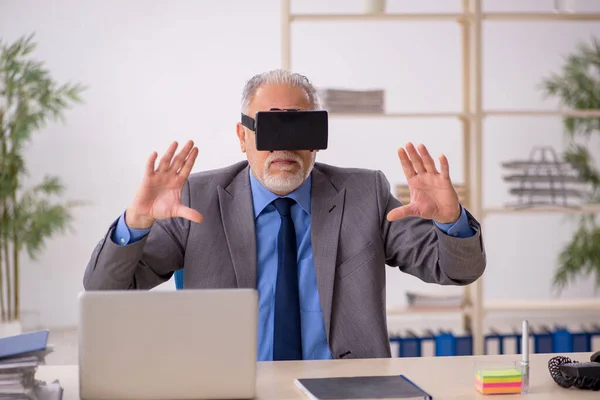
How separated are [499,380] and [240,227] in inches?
35.4

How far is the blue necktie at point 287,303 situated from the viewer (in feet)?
6.94

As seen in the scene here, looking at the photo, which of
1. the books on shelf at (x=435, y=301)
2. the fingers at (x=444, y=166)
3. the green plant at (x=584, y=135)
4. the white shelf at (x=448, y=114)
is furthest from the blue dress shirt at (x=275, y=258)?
the green plant at (x=584, y=135)

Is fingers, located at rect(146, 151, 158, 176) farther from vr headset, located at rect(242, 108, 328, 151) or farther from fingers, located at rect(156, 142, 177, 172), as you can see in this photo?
vr headset, located at rect(242, 108, 328, 151)

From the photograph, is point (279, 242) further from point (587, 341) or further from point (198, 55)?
point (198, 55)

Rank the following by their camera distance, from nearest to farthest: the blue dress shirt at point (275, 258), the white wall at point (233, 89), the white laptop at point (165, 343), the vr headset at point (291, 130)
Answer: the white laptop at point (165, 343)
the vr headset at point (291, 130)
the blue dress shirt at point (275, 258)
the white wall at point (233, 89)

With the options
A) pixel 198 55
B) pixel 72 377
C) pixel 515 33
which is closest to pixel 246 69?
pixel 198 55

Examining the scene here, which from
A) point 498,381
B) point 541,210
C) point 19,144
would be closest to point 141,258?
point 498,381

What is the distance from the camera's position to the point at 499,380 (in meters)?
1.55

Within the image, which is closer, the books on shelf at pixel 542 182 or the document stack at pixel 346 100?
the document stack at pixel 346 100

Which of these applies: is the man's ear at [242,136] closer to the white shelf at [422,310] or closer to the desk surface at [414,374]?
the desk surface at [414,374]

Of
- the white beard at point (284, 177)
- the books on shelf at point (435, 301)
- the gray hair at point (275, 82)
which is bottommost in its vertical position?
the books on shelf at point (435, 301)

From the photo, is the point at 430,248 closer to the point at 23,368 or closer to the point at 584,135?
the point at 23,368

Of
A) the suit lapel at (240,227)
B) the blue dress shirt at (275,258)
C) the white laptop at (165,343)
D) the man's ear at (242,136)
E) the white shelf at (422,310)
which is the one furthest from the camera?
the white shelf at (422,310)

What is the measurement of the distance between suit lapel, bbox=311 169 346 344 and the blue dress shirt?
0.03 metres
